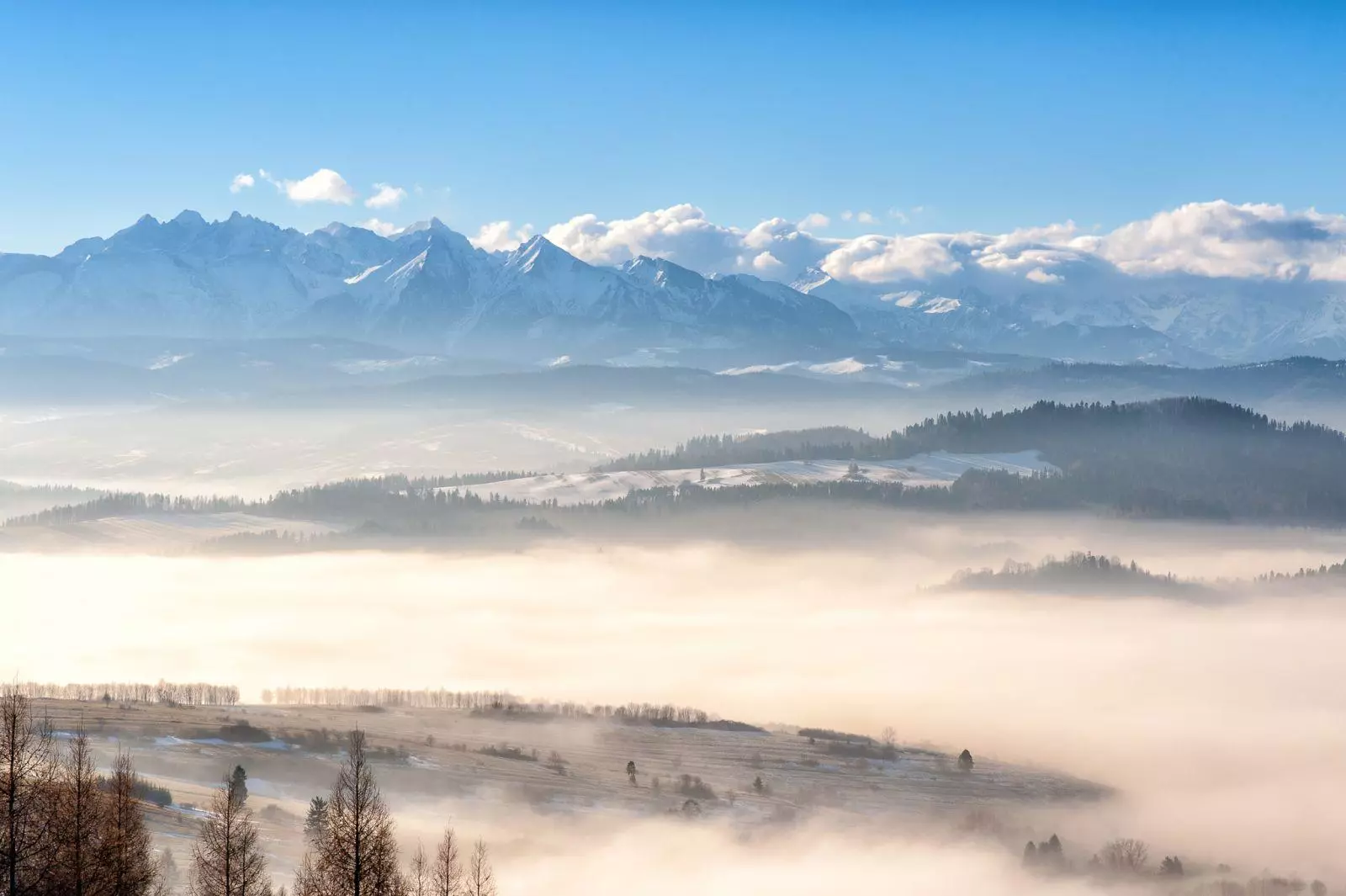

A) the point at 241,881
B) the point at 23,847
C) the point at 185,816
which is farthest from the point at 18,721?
the point at 185,816

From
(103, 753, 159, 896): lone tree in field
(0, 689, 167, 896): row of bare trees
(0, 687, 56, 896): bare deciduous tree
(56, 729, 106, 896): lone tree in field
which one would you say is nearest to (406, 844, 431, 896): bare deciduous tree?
(103, 753, 159, 896): lone tree in field

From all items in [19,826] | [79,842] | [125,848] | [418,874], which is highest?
[19,826]

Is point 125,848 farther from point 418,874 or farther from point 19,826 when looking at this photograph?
point 418,874

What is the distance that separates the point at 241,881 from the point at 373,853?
11.9 meters

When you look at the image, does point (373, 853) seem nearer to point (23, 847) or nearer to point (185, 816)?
point (23, 847)

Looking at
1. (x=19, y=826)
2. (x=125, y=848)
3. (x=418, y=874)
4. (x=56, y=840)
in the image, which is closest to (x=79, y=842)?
(x=56, y=840)

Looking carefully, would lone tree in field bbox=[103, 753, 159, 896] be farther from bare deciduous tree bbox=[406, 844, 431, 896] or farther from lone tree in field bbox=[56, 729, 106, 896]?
bare deciduous tree bbox=[406, 844, 431, 896]

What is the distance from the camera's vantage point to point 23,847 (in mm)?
102938

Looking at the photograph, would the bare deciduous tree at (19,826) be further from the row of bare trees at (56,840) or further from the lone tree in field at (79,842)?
the lone tree in field at (79,842)

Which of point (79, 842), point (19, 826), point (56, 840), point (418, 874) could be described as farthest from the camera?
point (418, 874)

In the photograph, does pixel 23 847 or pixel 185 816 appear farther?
pixel 185 816

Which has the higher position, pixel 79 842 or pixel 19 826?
pixel 19 826

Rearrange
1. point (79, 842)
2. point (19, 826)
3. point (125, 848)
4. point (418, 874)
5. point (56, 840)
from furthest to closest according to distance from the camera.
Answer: point (418, 874) < point (125, 848) < point (19, 826) < point (56, 840) < point (79, 842)

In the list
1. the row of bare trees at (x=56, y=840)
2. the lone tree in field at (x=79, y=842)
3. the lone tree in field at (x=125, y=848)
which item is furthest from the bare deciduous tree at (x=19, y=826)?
the lone tree in field at (x=125, y=848)
